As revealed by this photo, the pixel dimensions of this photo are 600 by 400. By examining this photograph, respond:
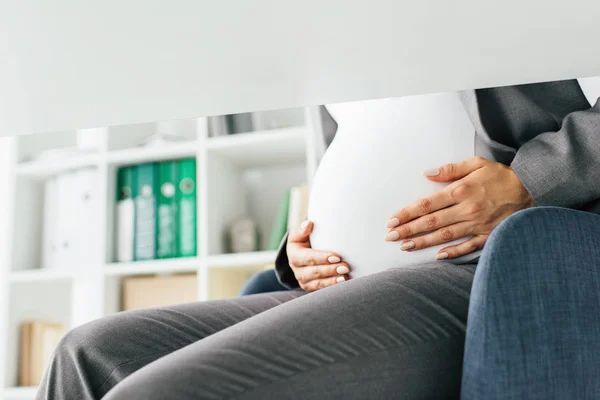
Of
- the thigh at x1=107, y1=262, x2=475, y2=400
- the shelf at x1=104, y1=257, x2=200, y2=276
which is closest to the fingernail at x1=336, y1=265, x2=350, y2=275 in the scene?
the thigh at x1=107, y1=262, x2=475, y2=400

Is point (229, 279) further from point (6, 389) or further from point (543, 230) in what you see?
point (543, 230)

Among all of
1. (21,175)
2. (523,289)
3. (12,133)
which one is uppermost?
(21,175)

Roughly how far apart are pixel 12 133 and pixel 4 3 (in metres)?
0.17

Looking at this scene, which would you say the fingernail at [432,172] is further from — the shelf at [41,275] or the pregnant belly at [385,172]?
the shelf at [41,275]

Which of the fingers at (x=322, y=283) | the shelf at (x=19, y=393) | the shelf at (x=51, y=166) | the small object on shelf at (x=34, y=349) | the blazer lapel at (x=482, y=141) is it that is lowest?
the shelf at (x=19, y=393)

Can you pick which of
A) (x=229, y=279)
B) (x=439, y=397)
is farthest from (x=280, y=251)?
(x=229, y=279)

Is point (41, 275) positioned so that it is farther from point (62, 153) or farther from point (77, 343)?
point (77, 343)

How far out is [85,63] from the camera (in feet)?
1.31

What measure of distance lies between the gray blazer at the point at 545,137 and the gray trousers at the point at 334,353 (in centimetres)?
17

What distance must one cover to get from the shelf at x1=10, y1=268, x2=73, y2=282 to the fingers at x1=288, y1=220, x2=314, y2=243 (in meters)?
→ 1.68

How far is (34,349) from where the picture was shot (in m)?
2.50

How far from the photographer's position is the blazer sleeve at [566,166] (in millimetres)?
804

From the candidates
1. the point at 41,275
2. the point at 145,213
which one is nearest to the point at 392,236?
the point at 145,213

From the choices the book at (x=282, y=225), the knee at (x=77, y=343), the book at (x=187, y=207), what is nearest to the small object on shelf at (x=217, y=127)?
the book at (x=187, y=207)
